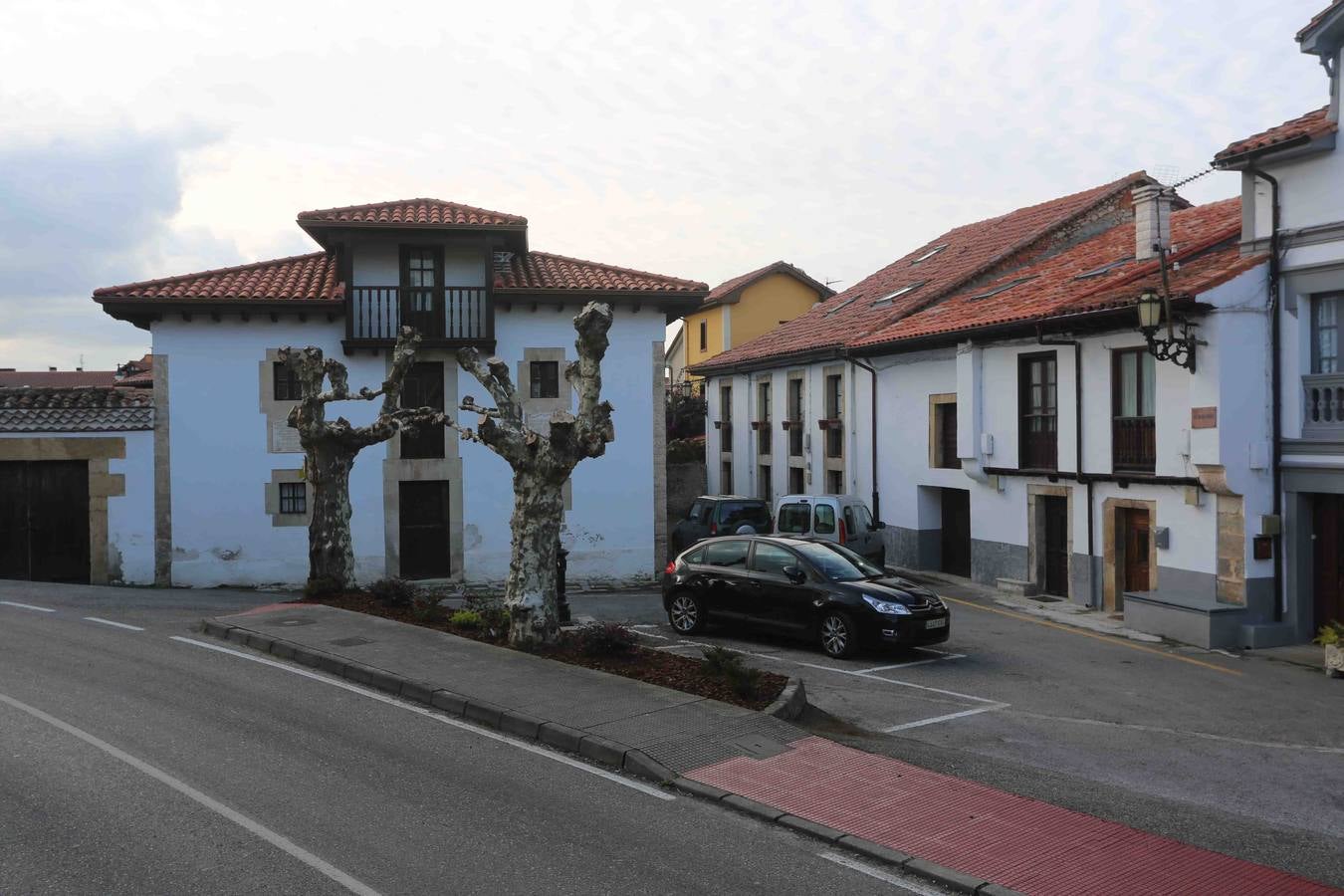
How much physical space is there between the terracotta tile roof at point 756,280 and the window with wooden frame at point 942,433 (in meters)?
20.2

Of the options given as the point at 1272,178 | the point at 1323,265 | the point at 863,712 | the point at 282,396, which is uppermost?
the point at 1272,178

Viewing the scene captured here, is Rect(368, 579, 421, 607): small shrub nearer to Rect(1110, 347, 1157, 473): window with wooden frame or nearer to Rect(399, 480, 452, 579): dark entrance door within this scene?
Rect(399, 480, 452, 579): dark entrance door

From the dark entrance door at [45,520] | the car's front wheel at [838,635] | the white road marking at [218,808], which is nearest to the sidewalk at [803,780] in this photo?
the white road marking at [218,808]

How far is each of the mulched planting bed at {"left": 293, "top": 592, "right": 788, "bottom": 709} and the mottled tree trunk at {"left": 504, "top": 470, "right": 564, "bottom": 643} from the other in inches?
13.2

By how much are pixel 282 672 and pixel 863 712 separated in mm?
6346

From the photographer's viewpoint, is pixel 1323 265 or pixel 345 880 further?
pixel 1323 265

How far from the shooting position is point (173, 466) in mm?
21078

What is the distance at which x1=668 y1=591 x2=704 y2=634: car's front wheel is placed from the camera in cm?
1483

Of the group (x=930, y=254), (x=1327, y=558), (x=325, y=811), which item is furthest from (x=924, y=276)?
(x=325, y=811)

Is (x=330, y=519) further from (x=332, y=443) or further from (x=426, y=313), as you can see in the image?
(x=426, y=313)

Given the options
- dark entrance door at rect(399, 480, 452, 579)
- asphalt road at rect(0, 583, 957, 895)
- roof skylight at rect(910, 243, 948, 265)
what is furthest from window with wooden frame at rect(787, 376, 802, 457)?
asphalt road at rect(0, 583, 957, 895)

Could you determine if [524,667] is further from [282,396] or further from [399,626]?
[282,396]

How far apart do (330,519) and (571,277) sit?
812cm

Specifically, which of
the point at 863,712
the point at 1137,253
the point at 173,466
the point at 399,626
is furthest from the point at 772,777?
the point at 173,466
